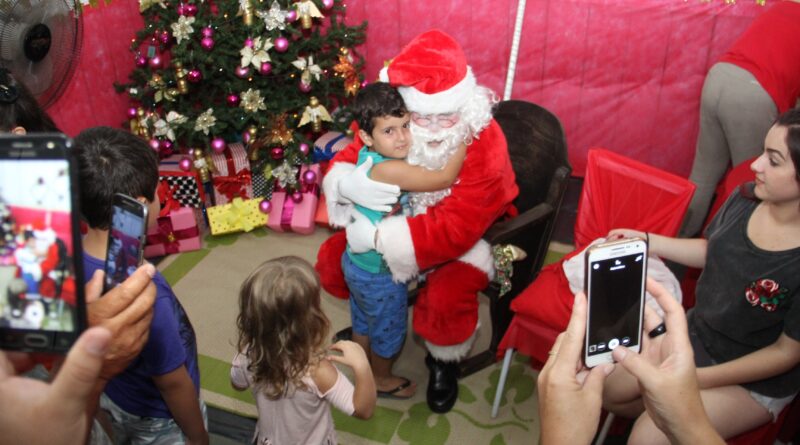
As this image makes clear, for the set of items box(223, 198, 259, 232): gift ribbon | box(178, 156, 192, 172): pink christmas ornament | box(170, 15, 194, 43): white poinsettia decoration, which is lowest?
box(223, 198, 259, 232): gift ribbon

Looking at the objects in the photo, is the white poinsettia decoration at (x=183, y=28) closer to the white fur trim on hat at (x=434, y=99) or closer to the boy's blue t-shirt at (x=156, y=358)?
the white fur trim on hat at (x=434, y=99)

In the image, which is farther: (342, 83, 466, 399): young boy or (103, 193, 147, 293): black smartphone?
(342, 83, 466, 399): young boy

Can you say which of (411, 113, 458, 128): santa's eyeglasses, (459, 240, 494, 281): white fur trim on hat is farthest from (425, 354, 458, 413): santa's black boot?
(411, 113, 458, 128): santa's eyeglasses

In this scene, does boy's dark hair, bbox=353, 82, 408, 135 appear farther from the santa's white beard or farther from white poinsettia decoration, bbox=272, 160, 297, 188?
white poinsettia decoration, bbox=272, 160, 297, 188

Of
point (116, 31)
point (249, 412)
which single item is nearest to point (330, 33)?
point (116, 31)

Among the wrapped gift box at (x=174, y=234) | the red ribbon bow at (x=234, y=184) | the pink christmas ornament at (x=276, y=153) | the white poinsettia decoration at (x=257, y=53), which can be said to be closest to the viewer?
the white poinsettia decoration at (x=257, y=53)

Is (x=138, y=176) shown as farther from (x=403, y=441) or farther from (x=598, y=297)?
(x=403, y=441)

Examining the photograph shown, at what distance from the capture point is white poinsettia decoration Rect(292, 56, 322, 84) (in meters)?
3.28

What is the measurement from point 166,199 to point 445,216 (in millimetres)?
1900

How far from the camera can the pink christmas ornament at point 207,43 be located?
10.5 ft

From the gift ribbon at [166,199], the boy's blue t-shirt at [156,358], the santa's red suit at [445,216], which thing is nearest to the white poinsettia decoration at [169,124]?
the gift ribbon at [166,199]

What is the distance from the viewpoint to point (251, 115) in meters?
3.31

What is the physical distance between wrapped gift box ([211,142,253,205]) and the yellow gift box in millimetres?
68

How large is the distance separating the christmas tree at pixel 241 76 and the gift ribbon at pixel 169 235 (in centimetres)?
34
